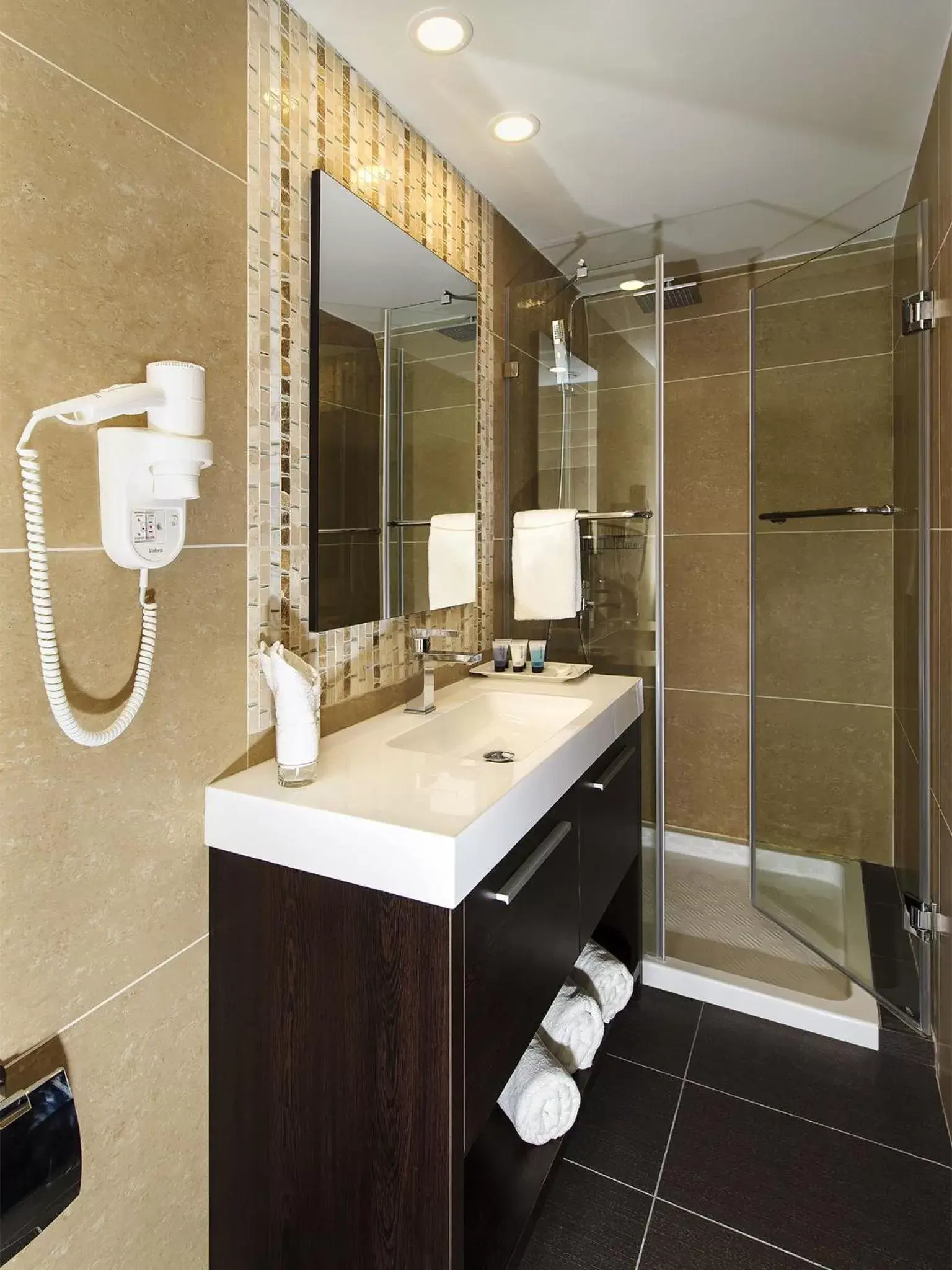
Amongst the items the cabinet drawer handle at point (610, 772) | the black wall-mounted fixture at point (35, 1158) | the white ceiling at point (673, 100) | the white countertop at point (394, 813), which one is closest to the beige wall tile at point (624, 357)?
the white ceiling at point (673, 100)

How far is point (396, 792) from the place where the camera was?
1.14 meters

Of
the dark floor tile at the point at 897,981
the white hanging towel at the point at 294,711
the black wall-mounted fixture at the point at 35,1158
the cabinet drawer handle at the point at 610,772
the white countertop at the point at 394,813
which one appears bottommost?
the dark floor tile at the point at 897,981

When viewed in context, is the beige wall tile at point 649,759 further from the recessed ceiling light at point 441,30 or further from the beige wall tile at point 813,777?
the recessed ceiling light at point 441,30

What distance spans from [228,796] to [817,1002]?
1.74 m

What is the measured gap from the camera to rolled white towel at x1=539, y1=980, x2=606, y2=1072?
5.50 feet

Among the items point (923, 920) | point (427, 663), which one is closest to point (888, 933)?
point (923, 920)

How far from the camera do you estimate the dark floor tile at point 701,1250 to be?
4.31 feet

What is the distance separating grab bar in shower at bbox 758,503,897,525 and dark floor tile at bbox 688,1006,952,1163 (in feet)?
4.86

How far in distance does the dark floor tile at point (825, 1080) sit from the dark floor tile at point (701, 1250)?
393 mm

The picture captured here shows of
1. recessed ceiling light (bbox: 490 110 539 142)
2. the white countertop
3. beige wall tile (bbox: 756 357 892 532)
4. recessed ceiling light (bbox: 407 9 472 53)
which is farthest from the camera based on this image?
beige wall tile (bbox: 756 357 892 532)

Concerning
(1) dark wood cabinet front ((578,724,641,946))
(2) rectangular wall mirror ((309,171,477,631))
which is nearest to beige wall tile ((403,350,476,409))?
(2) rectangular wall mirror ((309,171,477,631))

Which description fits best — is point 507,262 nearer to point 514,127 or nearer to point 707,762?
point 514,127

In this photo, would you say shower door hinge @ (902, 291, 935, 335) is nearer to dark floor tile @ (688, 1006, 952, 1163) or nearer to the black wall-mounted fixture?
dark floor tile @ (688, 1006, 952, 1163)

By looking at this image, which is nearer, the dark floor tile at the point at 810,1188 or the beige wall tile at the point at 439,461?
the dark floor tile at the point at 810,1188
